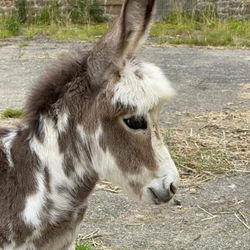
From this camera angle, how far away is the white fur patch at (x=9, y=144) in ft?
8.76

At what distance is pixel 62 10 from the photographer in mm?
12344

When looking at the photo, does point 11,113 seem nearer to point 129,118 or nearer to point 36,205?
point 36,205

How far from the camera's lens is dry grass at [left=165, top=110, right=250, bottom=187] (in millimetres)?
4641

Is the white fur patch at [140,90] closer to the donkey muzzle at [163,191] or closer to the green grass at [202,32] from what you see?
the donkey muzzle at [163,191]

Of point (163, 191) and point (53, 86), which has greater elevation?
point (53, 86)

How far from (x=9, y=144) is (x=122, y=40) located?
0.73 meters

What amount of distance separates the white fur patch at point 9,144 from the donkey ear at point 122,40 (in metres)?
0.51

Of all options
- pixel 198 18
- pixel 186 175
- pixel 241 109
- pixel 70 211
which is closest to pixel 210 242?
pixel 186 175

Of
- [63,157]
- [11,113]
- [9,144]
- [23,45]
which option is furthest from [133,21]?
[23,45]

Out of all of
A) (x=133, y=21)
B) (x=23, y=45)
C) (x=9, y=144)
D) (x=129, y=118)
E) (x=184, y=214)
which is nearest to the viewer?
(x=133, y=21)

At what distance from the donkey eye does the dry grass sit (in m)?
2.06

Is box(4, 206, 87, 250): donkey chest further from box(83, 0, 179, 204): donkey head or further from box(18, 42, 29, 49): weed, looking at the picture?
box(18, 42, 29, 49): weed

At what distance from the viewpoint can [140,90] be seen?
7.94 feet

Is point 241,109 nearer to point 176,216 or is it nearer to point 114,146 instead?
point 176,216
